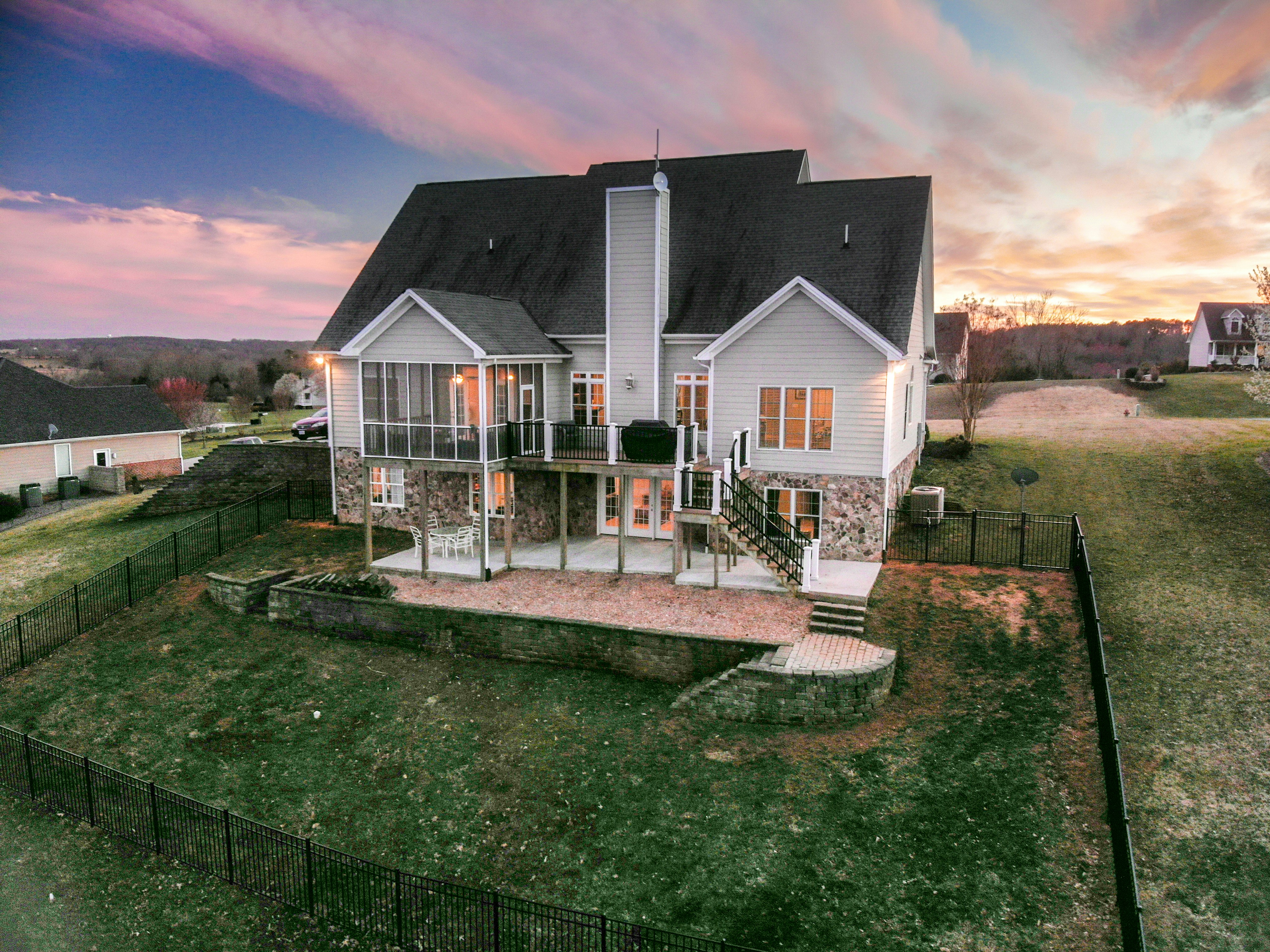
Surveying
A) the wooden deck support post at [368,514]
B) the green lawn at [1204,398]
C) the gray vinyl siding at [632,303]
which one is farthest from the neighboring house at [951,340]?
the wooden deck support post at [368,514]

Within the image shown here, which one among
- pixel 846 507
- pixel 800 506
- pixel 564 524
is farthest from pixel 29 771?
pixel 846 507

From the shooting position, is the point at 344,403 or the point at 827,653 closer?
the point at 827,653

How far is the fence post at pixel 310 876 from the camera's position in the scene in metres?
9.55

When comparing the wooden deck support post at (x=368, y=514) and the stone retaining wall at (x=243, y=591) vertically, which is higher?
the wooden deck support post at (x=368, y=514)

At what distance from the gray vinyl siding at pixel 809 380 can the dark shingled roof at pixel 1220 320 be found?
60.9 m

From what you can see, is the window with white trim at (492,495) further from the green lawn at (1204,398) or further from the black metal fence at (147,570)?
the green lawn at (1204,398)

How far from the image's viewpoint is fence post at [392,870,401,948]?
8.80 m

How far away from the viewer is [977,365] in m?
32.0

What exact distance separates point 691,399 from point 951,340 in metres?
42.3

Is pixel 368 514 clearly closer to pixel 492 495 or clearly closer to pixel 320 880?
pixel 492 495

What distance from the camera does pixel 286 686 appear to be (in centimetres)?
1545

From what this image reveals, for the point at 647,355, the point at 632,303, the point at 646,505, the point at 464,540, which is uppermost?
the point at 632,303

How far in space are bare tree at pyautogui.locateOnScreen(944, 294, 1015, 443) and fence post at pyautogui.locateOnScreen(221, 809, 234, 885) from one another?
2803 centimetres

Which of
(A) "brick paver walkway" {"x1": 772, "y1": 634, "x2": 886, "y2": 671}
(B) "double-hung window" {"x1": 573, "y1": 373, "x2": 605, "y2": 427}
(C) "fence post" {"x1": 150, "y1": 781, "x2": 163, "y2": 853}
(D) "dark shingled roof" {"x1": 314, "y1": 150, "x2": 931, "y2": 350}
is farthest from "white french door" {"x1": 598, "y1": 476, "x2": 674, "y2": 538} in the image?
(C) "fence post" {"x1": 150, "y1": 781, "x2": 163, "y2": 853}
